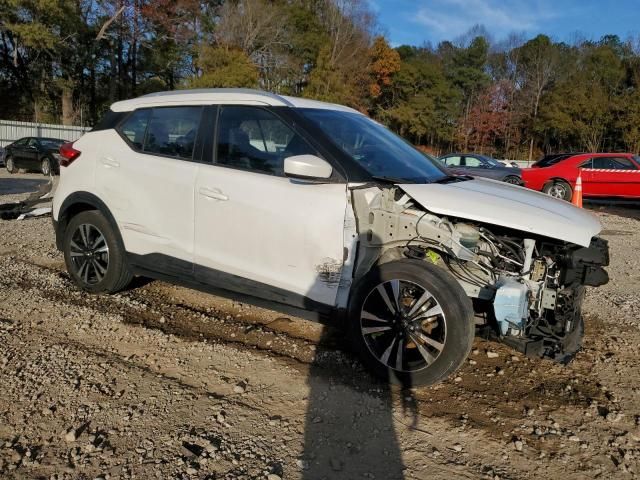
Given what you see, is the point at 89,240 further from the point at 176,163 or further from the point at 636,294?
the point at 636,294

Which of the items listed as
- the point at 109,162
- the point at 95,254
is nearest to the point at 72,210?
the point at 95,254

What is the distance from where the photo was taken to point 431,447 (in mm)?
2680

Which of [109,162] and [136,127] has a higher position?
[136,127]

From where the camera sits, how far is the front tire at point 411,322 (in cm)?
303

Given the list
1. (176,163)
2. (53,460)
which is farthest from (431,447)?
(176,163)

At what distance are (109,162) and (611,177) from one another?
46.2 feet

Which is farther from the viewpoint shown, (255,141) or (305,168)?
(255,141)

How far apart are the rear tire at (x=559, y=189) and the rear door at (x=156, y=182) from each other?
1351 cm

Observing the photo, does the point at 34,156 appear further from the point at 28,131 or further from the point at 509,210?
the point at 509,210

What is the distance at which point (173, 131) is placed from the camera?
13.4 ft

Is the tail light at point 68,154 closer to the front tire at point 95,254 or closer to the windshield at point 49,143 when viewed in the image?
the front tire at point 95,254

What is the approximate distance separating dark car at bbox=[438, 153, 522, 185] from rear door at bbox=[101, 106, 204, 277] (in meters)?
12.8

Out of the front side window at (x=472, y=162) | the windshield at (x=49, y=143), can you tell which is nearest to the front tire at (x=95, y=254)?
the front side window at (x=472, y=162)

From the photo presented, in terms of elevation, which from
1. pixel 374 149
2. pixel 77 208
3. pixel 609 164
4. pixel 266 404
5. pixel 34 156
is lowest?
pixel 266 404
